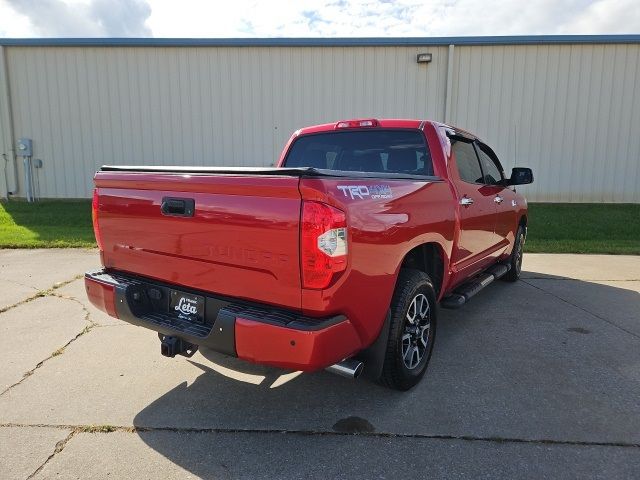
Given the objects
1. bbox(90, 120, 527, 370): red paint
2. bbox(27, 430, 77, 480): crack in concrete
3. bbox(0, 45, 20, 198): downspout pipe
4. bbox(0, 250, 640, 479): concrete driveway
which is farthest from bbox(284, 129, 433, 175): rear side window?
bbox(0, 45, 20, 198): downspout pipe

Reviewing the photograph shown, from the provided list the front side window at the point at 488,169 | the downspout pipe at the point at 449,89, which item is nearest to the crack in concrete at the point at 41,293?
the front side window at the point at 488,169

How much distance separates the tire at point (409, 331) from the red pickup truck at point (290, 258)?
1 centimetres

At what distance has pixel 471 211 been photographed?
13.6 ft

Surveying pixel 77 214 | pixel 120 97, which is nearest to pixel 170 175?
pixel 77 214

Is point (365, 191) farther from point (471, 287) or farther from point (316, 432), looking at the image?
point (471, 287)

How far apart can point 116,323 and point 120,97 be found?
10943 millimetres

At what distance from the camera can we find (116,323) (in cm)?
468

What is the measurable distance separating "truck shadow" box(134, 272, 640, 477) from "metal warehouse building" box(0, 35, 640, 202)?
10.0 m

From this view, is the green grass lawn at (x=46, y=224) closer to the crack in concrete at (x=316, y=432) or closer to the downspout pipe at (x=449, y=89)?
the crack in concrete at (x=316, y=432)

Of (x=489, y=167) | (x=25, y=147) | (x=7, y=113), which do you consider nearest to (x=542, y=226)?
(x=489, y=167)

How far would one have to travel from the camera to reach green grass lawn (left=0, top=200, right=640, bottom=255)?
29.3 ft

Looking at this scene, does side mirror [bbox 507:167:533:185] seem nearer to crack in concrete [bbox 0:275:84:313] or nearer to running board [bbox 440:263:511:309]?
running board [bbox 440:263:511:309]

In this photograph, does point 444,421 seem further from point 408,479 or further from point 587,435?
point 587,435

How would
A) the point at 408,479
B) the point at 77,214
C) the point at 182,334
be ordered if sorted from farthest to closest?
the point at 77,214 < the point at 182,334 < the point at 408,479
